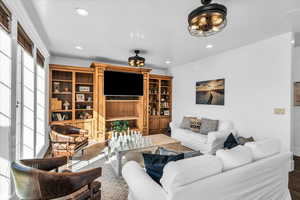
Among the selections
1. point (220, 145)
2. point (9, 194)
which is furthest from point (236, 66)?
point (9, 194)

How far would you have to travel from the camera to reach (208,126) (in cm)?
371

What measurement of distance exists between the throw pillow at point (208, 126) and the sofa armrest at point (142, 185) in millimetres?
2700

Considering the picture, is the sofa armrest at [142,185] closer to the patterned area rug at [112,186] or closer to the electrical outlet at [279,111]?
the patterned area rug at [112,186]

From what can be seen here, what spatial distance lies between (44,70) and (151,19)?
2.98 metres

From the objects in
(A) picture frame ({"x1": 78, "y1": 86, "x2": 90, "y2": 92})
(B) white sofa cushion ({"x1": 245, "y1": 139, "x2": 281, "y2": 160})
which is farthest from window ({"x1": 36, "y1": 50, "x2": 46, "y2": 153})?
(B) white sofa cushion ({"x1": 245, "y1": 139, "x2": 281, "y2": 160})

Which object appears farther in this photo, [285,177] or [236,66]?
[236,66]

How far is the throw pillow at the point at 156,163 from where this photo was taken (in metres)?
1.35

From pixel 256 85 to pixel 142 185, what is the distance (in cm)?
331

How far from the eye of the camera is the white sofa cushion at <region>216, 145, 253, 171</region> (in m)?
1.37

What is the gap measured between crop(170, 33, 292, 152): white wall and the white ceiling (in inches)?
12.9

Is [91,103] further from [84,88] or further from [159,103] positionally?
[159,103]

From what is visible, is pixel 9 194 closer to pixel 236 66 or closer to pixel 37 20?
pixel 37 20

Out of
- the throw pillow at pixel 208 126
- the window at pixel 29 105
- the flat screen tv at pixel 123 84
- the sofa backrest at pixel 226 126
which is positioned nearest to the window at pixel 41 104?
the window at pixel 29 105

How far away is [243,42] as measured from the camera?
322 cm
